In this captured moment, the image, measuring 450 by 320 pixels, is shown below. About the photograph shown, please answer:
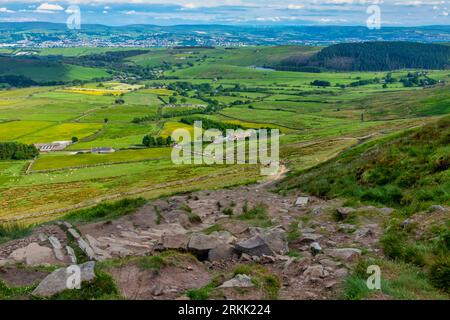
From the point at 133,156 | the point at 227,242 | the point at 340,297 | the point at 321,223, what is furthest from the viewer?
the point at 133,156

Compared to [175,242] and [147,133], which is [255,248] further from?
[147,133]

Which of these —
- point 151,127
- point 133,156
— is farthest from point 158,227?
point 151,127

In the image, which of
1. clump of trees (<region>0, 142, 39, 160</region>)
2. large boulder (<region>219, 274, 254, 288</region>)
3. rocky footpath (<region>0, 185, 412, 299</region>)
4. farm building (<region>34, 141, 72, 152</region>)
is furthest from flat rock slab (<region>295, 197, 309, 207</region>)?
farm building (<region>34, 141, 72, 152</region>)

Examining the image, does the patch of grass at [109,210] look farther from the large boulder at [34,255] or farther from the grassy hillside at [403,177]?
the grassy hillside at [403,177]

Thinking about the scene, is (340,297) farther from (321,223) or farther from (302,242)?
(321,223)

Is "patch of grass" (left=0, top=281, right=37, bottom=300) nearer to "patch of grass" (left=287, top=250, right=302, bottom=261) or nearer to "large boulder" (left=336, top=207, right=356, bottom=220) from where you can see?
"patch of grass" (left=287, top=250, right=302, bottom=261)

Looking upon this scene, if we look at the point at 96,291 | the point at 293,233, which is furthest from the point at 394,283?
the point at 96,291
